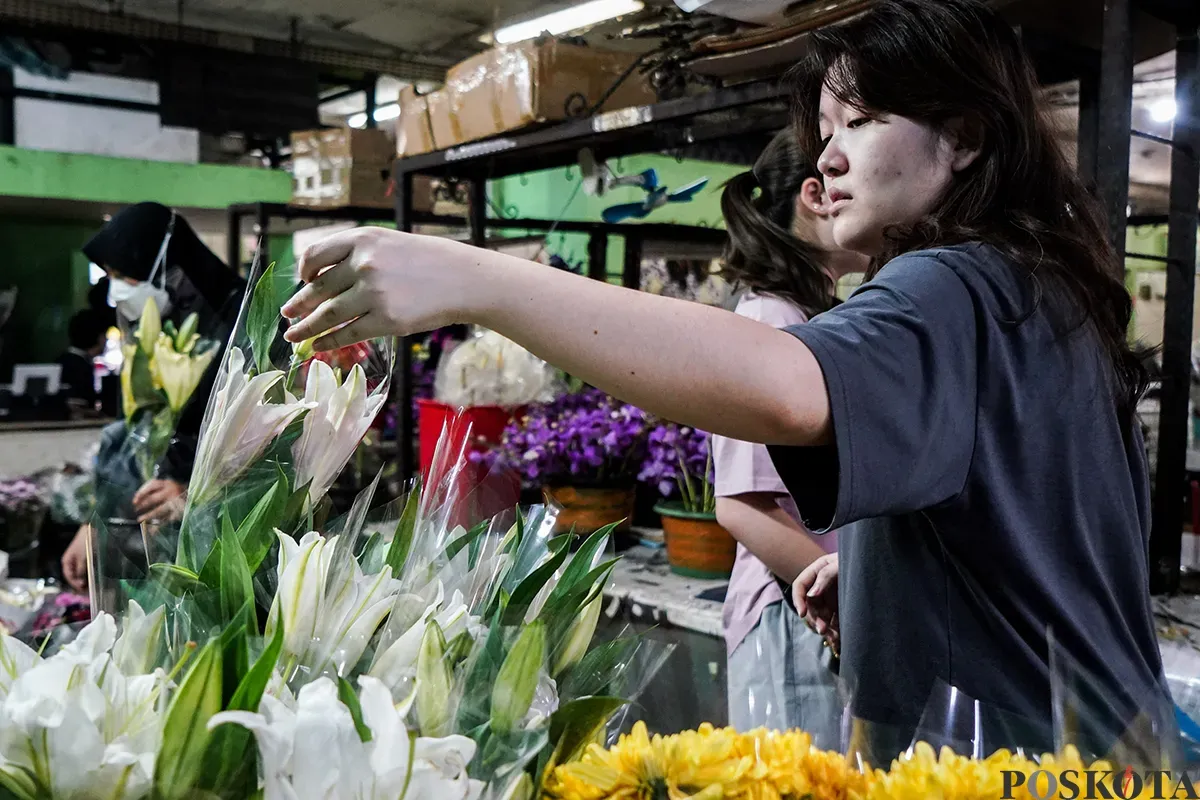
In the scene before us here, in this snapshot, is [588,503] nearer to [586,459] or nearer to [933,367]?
[586,459]

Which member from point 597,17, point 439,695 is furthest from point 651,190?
point 597,17

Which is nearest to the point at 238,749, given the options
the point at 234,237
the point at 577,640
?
the point at 577,640

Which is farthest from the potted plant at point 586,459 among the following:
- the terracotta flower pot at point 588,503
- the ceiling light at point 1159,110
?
→ the ceiling light at point 1159,110

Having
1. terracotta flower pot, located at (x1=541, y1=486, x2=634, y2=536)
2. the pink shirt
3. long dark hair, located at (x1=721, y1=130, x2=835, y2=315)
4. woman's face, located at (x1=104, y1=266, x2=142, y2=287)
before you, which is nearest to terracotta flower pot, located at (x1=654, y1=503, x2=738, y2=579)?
terracotta flower pot, located at (x1=541, y1=486, x2=634, y2=536)

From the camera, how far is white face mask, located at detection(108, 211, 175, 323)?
259 centimetres

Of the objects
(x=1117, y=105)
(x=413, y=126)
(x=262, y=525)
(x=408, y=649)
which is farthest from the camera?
(x=413, y=126)

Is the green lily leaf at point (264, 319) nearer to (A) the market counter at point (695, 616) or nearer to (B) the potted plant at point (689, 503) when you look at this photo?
(A) the market counter at point (695, 616)

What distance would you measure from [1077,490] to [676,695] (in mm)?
398

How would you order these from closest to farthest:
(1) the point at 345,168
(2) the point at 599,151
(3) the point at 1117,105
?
(3) the point at 1117,105, (2) the point at 599,151, (1) the point at 345,168

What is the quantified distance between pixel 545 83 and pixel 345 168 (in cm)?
151

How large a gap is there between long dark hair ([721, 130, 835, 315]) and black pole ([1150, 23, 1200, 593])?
87cm

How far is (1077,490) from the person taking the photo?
0.86 metres

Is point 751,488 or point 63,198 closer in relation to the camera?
point 751,488

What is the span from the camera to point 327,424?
788 mm
